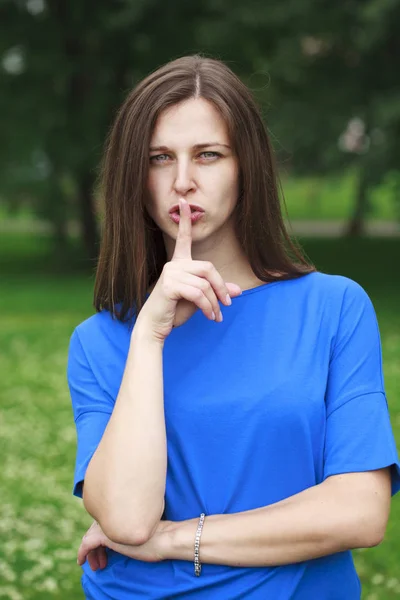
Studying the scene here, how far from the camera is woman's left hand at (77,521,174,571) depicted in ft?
7.15

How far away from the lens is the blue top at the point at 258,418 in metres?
2.18

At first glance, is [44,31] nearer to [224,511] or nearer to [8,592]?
[8,592]

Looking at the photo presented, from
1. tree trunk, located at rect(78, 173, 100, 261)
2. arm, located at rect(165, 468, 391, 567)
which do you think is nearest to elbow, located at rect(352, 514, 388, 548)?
arm, located at rect(165, 468, 391, 567)

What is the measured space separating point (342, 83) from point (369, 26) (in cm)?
256

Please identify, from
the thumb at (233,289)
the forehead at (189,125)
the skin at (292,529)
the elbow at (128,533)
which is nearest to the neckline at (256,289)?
the thumb at (233,289)

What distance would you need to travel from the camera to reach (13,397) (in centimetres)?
1024

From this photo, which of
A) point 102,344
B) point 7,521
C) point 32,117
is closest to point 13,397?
point 7,521

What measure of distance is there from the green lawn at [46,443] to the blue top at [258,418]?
10.0 ft

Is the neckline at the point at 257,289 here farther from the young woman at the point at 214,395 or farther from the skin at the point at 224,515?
the skin at the point at 224,515

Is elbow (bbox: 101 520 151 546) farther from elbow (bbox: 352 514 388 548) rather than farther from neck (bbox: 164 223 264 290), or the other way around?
neck (bbox: 164 223 264 290)

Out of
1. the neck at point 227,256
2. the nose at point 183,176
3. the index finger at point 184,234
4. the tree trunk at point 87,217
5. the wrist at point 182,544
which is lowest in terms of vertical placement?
the tree trunk at point 87,217

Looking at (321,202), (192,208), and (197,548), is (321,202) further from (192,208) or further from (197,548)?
(197,548)

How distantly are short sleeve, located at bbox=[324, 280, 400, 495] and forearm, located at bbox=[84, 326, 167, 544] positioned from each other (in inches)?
15.6

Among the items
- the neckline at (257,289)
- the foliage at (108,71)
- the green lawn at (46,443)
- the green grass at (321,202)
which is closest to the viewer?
the neckline at (257,289)
